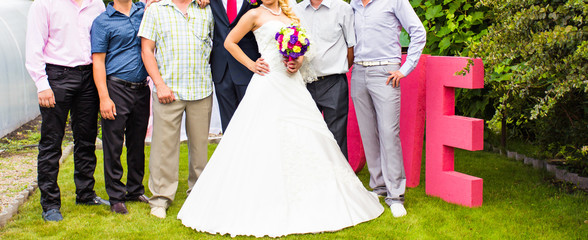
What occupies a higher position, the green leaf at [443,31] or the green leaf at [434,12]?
the green leaf at [434,12]

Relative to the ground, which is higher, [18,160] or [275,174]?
[275,174]

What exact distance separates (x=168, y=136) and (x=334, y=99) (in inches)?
59.3

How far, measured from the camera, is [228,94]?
17.8ft

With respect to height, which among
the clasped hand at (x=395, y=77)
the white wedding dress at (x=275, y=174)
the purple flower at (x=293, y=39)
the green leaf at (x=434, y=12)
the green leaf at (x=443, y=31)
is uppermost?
the green leaf at (x=434, y=12)

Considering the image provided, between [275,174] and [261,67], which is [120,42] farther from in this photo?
[275,174]

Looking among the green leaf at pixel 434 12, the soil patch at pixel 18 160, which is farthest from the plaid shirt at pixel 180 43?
the green leaf at pixel 434 12

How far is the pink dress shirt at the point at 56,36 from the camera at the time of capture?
4.74 m

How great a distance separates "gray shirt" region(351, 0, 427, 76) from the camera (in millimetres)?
5059

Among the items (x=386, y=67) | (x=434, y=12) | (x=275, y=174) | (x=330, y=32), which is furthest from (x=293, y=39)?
(x=434, y=12)

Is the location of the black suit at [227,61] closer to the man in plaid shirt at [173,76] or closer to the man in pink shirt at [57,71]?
the man in plaid shirt at [173,76]

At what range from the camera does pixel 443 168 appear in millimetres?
5512

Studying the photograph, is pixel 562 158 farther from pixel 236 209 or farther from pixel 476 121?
pixel 236 209

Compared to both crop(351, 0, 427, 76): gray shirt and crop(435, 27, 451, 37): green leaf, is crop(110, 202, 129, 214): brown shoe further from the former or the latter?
crop(435, 27, 451, 37): green leaf

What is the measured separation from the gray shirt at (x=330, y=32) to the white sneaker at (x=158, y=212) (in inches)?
70.9
